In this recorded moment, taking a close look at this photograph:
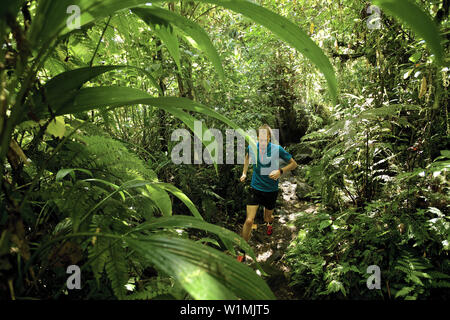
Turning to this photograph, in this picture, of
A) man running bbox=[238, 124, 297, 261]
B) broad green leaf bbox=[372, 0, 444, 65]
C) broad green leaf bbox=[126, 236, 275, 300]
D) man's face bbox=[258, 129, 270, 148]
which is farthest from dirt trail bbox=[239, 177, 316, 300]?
broad green leaf bbox=[372, 0, 444, 65]

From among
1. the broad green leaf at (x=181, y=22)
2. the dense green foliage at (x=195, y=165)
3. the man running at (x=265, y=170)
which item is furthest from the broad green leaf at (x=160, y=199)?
the man running at (x=265, y=170)

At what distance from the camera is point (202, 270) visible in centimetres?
49

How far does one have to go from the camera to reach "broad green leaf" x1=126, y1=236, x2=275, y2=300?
0.45 meters

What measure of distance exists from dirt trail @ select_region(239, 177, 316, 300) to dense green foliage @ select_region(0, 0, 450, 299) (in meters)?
0.20

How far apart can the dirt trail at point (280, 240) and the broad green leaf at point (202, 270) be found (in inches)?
79.3

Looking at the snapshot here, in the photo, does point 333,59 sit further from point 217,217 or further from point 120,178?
point 120,178

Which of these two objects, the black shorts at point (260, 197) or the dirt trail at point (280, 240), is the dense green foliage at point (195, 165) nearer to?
the dirt trail at point (280, 240)

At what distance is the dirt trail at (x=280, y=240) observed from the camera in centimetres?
278

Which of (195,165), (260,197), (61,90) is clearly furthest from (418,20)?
(195,165)

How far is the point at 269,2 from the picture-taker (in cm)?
470

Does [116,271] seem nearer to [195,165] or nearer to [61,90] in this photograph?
[61,90]

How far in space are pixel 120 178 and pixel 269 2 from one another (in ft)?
16.2

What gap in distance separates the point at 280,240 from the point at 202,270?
358cm
